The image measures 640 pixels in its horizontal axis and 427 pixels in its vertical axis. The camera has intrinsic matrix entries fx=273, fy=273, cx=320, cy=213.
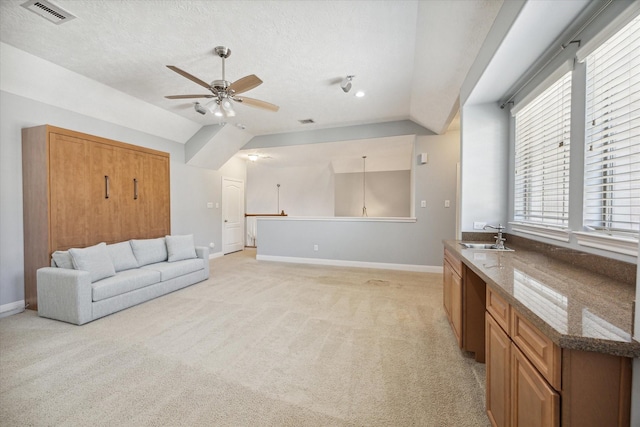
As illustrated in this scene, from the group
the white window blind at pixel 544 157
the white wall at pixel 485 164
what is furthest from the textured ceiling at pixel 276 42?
the white window blind at pixel 544 157

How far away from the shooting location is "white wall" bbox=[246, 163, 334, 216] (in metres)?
8.39

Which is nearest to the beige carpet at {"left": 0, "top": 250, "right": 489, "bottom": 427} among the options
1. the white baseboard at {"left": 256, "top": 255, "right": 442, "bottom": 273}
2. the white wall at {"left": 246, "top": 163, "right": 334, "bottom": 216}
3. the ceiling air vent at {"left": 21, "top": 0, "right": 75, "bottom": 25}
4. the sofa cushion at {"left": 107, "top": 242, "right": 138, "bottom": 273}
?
the sofa cushion at {"left": 107, "top": 242, "right": 138, "bottom": 273}

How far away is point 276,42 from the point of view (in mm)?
2715

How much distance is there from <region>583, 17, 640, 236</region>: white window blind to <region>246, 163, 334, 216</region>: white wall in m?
6.58

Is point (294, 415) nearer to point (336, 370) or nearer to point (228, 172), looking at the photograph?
point (336, 370)

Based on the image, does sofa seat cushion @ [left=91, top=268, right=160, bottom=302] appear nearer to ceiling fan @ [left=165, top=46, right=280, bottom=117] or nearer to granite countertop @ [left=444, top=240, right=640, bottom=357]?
ceiling fan @ [left=165, top=46, right=280, bottom=117]

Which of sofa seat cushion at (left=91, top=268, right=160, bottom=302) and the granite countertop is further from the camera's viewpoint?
sofa seat cushion at (left=91, top=268, right=160, bottom=302)

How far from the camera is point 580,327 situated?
0.86 m

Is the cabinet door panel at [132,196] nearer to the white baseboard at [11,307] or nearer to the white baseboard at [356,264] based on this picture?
the white baseboard at [11,307]

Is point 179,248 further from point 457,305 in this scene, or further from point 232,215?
point 457,305

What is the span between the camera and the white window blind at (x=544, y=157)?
6.56ft

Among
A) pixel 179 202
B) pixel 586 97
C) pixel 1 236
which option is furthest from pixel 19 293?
pixel 586 97

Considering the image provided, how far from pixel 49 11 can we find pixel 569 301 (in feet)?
13.2

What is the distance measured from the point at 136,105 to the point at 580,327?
543 centimetres
